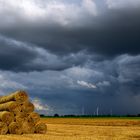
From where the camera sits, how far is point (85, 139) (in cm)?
1680

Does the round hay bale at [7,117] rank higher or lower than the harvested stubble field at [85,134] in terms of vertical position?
higher

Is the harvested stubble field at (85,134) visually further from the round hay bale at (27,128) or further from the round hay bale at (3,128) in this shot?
the round hay bale at (3,128)

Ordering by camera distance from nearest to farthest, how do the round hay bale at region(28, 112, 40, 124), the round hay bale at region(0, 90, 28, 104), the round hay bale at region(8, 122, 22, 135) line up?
1. the round hay bale at region(8, 122, 22, 135)
2. the round hay bale at region(0, 90, 28, 104)
3. the round hay bale at region(28, 112, 40, 124)

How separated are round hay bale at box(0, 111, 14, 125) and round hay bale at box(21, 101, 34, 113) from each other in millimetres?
765

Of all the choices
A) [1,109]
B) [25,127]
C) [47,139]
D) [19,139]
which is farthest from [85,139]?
[1,109]

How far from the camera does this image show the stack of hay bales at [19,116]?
21031mm

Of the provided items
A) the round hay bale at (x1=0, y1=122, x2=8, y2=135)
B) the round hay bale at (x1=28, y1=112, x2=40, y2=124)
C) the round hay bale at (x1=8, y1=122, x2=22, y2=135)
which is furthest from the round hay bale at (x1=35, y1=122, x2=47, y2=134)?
the round hay bale at (x1=0, y1=122, x2=8, y2=135)

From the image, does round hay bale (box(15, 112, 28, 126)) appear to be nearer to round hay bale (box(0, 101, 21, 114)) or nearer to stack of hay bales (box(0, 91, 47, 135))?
stack of hay bales (box(0, 91, 47, 135))

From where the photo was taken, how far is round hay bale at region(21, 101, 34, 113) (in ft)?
70.8

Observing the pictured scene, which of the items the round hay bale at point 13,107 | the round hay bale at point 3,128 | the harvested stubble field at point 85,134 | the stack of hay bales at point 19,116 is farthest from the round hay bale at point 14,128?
the harvested stubble field at point 85,134

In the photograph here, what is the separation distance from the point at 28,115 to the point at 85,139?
19.5ft

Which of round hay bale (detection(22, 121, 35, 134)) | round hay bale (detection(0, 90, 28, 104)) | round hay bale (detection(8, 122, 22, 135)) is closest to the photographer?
round hay bale (detection(8, 122, 22, 135))

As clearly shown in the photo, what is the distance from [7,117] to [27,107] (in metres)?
1.33

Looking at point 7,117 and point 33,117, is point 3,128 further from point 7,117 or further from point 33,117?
point 33,117
